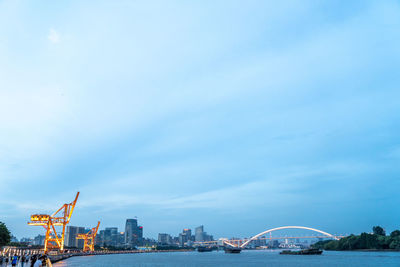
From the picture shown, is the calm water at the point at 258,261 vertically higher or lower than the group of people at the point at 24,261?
lower

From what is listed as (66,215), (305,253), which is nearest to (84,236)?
(66,215)

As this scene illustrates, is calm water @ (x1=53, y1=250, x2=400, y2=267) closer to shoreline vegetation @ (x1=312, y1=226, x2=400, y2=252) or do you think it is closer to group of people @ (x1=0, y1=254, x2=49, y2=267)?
shoreline vegetation @ (x1=312, y1=226, x2=400, y2=252)

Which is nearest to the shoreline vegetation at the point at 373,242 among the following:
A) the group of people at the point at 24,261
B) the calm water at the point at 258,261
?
the calm water at the point at 258,261

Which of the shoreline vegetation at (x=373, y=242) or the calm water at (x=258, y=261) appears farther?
the shoreline vegetation at (x=373, y=242)

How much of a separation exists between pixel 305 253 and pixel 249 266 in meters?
94.5

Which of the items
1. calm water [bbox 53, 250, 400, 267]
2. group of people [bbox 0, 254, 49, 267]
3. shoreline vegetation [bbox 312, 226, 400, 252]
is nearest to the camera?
group of people [bbox 0, 254, 49, 267]

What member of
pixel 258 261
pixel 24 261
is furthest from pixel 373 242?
pixel 24 261

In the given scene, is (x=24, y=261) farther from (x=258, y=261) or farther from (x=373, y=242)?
(x=373, y=242)

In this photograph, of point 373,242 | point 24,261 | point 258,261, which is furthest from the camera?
point 373,242

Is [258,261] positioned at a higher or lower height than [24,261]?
lower

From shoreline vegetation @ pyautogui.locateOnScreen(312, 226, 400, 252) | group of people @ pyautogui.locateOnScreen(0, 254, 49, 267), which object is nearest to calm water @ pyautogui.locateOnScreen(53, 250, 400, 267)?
shoreline vegetation @ pyautogui.locateOnScreen(312, 226, 400, 252)

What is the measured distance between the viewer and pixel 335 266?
268 feet

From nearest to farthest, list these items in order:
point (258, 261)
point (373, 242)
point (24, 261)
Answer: point (24, 261), point (258, 261), point (373, 242)

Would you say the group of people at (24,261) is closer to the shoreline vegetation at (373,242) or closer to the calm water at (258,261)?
the calm water at (258,261)
